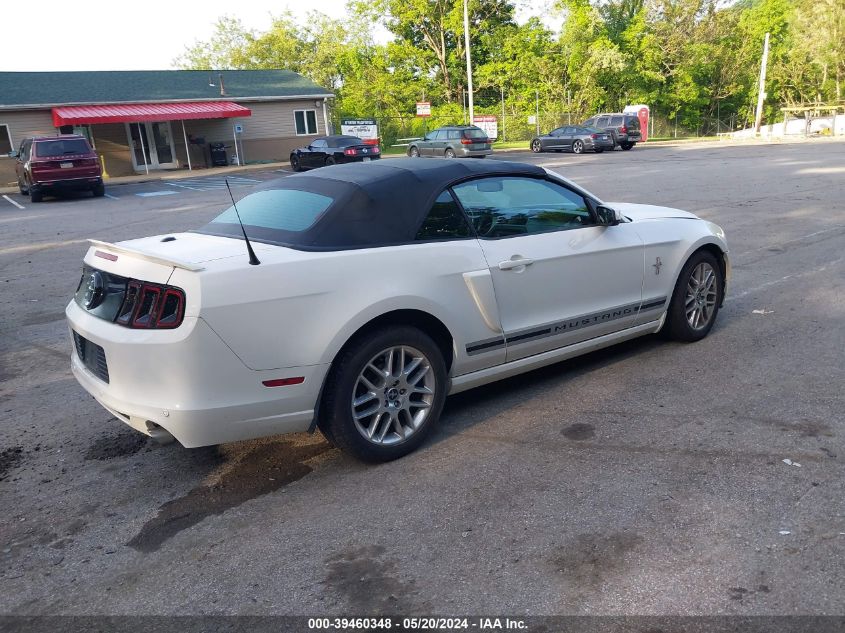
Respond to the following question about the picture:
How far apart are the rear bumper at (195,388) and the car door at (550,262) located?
1.37 m

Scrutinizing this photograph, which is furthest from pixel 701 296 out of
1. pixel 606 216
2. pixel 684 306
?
pixel 606 216

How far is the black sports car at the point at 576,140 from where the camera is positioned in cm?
3447

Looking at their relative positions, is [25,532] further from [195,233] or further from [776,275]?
[776,275]

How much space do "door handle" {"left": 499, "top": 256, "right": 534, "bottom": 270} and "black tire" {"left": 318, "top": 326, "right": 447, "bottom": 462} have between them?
708 mm

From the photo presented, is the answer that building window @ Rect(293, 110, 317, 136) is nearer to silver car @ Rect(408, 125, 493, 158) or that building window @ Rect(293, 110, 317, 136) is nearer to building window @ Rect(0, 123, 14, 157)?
silver car @ Rect(408, 125, 493, 158)

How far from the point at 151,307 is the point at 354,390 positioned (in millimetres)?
1067

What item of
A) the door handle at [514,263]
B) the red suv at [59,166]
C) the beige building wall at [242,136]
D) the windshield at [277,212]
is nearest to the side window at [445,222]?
the door handle at [514,263]

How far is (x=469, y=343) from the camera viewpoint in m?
4.14

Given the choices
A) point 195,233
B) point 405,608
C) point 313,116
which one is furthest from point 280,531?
point 313,116

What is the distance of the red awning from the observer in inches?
1196

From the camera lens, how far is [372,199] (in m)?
4.03

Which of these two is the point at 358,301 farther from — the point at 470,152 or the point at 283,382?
the point at 470,152

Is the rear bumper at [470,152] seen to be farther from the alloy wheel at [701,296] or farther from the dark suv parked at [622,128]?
the alloy wheel at [701,296]

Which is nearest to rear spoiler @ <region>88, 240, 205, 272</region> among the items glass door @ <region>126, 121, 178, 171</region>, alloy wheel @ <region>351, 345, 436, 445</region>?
alloy wheel @ <region>351, 345, 436, 445</region>
